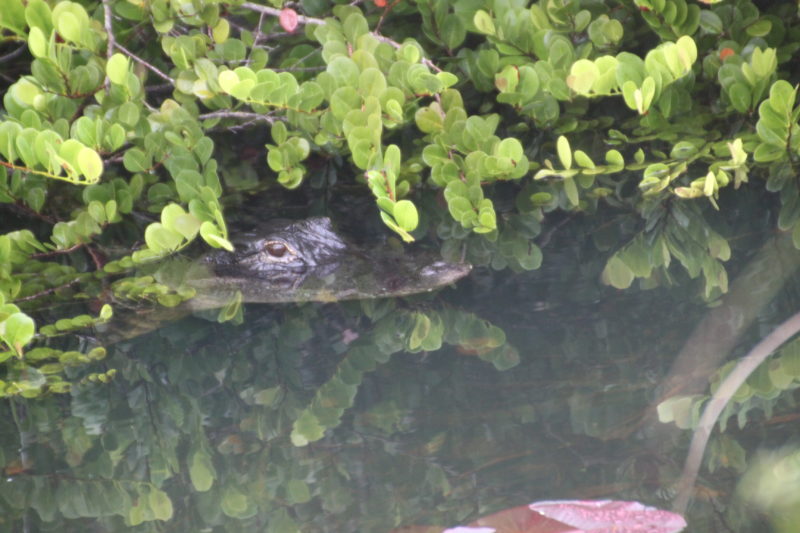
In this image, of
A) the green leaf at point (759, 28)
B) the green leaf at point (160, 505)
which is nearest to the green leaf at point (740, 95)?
the green leaf at point (759, 28)

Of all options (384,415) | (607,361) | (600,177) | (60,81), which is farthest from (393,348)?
(600,177)

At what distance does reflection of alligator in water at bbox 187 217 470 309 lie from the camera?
326 cm

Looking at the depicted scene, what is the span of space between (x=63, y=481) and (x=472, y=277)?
1.61 m

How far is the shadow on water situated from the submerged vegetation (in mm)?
16

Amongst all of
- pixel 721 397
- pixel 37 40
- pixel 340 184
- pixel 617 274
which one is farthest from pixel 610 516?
pixel 340 184

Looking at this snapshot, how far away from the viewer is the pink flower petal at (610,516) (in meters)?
1.76

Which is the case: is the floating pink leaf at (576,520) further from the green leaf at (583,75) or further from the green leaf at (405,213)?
the green leaf at (583,75)

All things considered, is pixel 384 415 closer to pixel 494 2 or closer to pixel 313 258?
pixel 313 258

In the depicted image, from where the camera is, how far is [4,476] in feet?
7.40

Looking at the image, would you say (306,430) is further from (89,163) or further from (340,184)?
(340,184)

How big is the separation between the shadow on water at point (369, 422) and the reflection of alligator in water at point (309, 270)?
0.42ft

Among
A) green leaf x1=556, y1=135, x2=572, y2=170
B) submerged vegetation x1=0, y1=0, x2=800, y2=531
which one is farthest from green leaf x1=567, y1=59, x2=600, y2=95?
green leaf x1=556, y1=135, x2=572, y2=170

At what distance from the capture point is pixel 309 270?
11.6 ft

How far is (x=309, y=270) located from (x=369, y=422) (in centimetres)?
133
